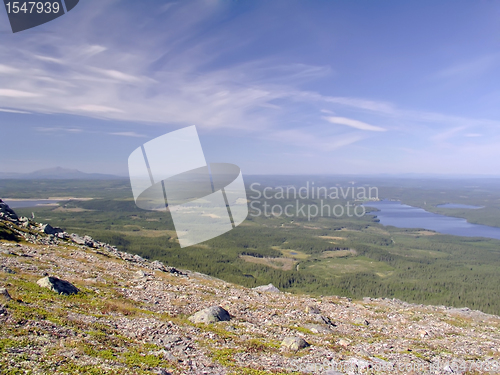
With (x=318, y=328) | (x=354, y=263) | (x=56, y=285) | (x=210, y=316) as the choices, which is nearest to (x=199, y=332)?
(x=210, y=316)

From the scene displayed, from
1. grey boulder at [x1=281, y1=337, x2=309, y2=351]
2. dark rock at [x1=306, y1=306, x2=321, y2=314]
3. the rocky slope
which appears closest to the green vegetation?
dark rock at [x1=306, y1=306, x2=321, y2=314]

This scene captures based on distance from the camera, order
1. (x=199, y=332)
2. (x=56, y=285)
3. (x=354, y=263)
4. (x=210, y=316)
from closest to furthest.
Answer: (x=199, y=332)
(x=56, y=285)
(x=210, y=316)
(x=354, y=263)

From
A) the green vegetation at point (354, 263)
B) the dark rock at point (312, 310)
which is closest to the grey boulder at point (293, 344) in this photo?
the dark rock at point (312, 310)

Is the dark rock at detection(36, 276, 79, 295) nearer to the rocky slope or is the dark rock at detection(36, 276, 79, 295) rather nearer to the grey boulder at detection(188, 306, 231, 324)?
the rocky slope

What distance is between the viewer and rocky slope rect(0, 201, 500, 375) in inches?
434

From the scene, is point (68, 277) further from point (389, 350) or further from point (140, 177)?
point (389, 350)

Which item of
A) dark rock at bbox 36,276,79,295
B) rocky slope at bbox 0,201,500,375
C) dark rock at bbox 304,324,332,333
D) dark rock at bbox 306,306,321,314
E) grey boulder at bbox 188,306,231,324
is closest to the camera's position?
rocky slope at bbox 0,201,500,375

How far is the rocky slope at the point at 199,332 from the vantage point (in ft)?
36.1

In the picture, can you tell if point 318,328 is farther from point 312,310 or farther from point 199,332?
point 199,332

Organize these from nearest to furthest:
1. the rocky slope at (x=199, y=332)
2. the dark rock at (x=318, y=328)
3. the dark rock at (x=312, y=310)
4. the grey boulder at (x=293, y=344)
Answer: the rocky slope at (x=199, y=332), the grey boulder at (x=293, y=344), the dark rock at (x=318, y=328), the dark rock at (x=312, y=310)

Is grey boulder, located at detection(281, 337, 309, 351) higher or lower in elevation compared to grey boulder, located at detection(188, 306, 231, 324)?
lower

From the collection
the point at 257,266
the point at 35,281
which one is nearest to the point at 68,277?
the point at 35,281

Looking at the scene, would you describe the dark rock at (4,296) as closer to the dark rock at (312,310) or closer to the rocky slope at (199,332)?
the rocky slope at (199,332)

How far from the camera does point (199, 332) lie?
51.9 ft
